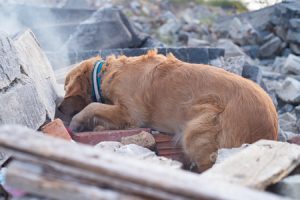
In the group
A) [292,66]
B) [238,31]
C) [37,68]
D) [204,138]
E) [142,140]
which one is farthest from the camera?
[238,31]

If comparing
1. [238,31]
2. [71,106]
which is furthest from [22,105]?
[238,31]

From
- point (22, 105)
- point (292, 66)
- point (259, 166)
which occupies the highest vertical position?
point (259, 166)

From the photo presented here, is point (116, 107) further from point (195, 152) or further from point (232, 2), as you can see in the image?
point (232, 2)

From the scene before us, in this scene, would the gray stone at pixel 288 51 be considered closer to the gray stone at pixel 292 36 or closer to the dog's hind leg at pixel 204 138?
the gray stone at pixel 292 36

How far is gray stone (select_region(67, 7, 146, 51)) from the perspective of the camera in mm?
9672

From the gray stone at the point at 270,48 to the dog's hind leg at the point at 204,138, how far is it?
920cm

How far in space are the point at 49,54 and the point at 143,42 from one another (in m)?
2.16

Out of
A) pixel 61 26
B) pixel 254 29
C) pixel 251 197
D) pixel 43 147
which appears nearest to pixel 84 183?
pixel 43 147

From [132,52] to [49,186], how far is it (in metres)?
6.01

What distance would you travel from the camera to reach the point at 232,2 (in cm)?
2444

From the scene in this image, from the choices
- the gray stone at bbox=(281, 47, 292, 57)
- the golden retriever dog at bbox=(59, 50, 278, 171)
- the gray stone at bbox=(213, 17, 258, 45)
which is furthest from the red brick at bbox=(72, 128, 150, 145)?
the gray stone at bbox=(213, 17, 258, 45)

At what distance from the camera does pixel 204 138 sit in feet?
15.6

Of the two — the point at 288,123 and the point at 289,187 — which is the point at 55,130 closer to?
the point at 289,187

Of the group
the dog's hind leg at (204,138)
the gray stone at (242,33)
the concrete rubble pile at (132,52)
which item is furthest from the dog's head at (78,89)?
the gray stone at (242,33)
